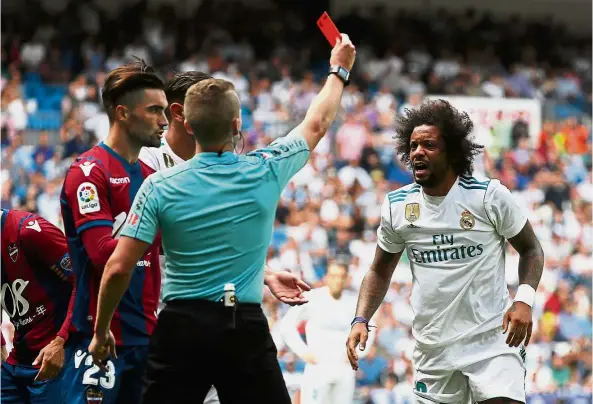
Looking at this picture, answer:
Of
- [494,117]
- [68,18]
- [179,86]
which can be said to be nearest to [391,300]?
[494,117]

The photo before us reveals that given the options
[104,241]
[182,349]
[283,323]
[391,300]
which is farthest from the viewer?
[391,300]

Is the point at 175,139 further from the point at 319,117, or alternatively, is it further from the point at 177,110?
the point at 319,117

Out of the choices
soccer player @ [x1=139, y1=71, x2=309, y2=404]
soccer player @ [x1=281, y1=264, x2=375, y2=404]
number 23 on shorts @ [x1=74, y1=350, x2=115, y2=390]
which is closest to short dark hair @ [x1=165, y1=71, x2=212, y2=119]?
soccer player @ [x1=139, y1=71, x2=309, y2=404]

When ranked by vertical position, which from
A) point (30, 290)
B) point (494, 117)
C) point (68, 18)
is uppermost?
point (68, 18)

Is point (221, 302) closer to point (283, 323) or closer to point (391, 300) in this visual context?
point (283, 323)

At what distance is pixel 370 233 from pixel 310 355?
647 cm

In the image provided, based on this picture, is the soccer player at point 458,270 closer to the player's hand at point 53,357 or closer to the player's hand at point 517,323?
the player's hand at point 517,323

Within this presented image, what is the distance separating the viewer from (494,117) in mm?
24578

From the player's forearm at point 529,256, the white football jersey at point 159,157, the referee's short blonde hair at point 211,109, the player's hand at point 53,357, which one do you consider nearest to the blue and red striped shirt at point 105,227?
the player's hand at point 53,357

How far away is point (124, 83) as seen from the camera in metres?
6.13

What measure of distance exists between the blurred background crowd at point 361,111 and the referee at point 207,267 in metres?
10.3

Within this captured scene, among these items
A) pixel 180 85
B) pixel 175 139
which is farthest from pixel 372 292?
pixel 180 85

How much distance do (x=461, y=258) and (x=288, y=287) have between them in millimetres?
1392

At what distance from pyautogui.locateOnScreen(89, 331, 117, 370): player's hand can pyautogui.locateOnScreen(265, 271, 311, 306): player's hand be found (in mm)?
898
